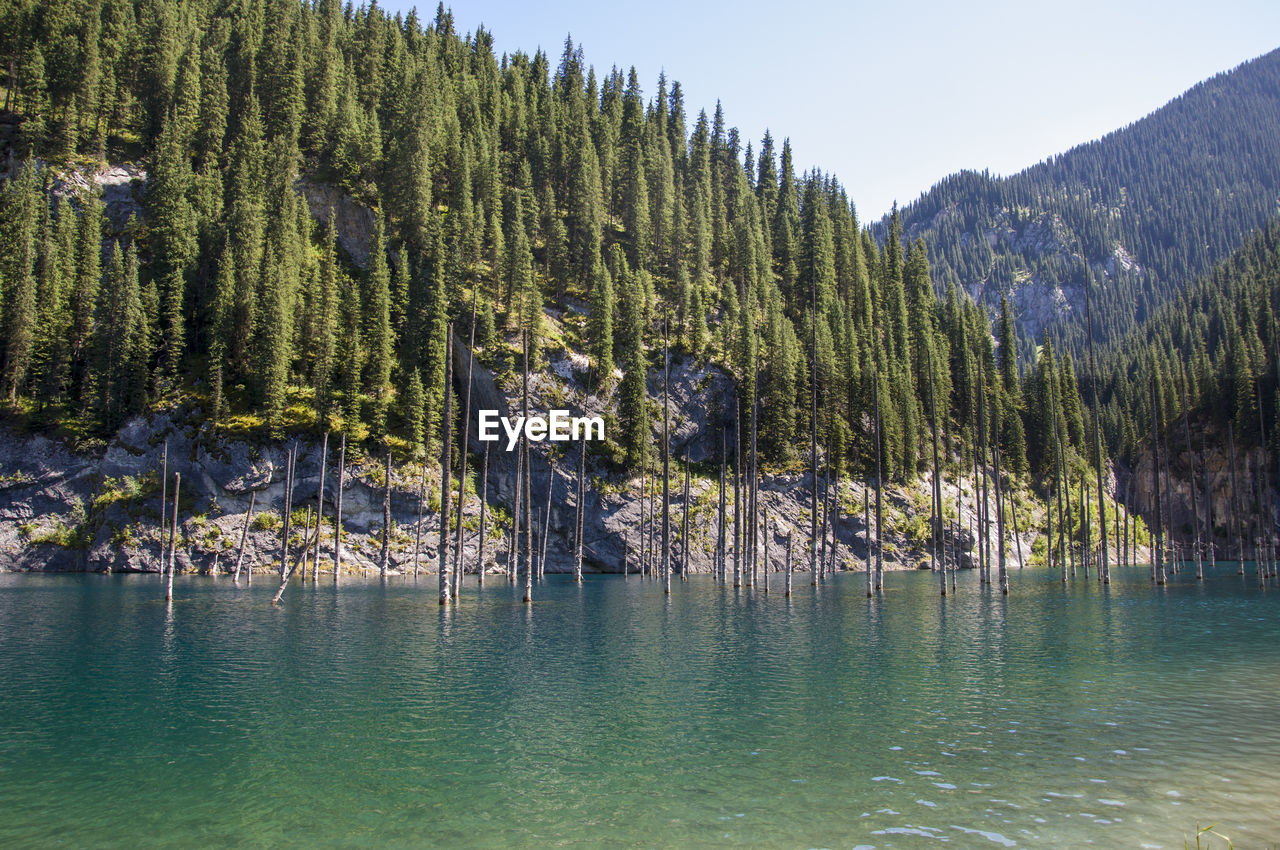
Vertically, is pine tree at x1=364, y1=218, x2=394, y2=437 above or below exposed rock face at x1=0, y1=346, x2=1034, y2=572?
above

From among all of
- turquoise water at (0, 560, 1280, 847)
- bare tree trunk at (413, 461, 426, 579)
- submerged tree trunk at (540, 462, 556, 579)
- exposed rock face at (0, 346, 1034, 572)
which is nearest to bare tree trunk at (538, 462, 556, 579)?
submerged tree trunk at (540, 462, 556, 579)

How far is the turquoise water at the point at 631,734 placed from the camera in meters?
12.0

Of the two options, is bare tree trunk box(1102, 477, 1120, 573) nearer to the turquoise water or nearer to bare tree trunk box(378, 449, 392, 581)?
the turquoise water

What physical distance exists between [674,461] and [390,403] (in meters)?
35.3

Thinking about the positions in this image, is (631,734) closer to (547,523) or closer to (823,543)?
(823,543)

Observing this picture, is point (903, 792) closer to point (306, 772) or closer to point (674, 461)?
point (306, 772)

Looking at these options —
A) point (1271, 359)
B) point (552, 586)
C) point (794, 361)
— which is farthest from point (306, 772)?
point (1271, 359)

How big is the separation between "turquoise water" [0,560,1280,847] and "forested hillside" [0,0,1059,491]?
118 ft

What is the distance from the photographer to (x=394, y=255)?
99.8 m

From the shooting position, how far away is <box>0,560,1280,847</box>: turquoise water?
11992 mm

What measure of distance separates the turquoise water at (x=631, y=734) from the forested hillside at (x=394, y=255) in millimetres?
35934

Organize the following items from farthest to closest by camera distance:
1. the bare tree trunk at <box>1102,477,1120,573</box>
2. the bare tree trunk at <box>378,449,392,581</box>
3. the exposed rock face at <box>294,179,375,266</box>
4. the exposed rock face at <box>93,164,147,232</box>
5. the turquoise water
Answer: the exposed rock face at <box>294,179,375,266</box> < the bare tree trunk at <box>1102,477,1120,573</box> < the exposed rock face at <box>93,164,147,232</box> < the bare tree trunk at <box>378,449,392,581</box> < the turquoise water

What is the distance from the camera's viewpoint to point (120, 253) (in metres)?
79.3

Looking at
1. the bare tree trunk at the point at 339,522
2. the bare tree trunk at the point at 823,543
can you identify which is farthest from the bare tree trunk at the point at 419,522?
the bare tree trunk at the point at 823,543
